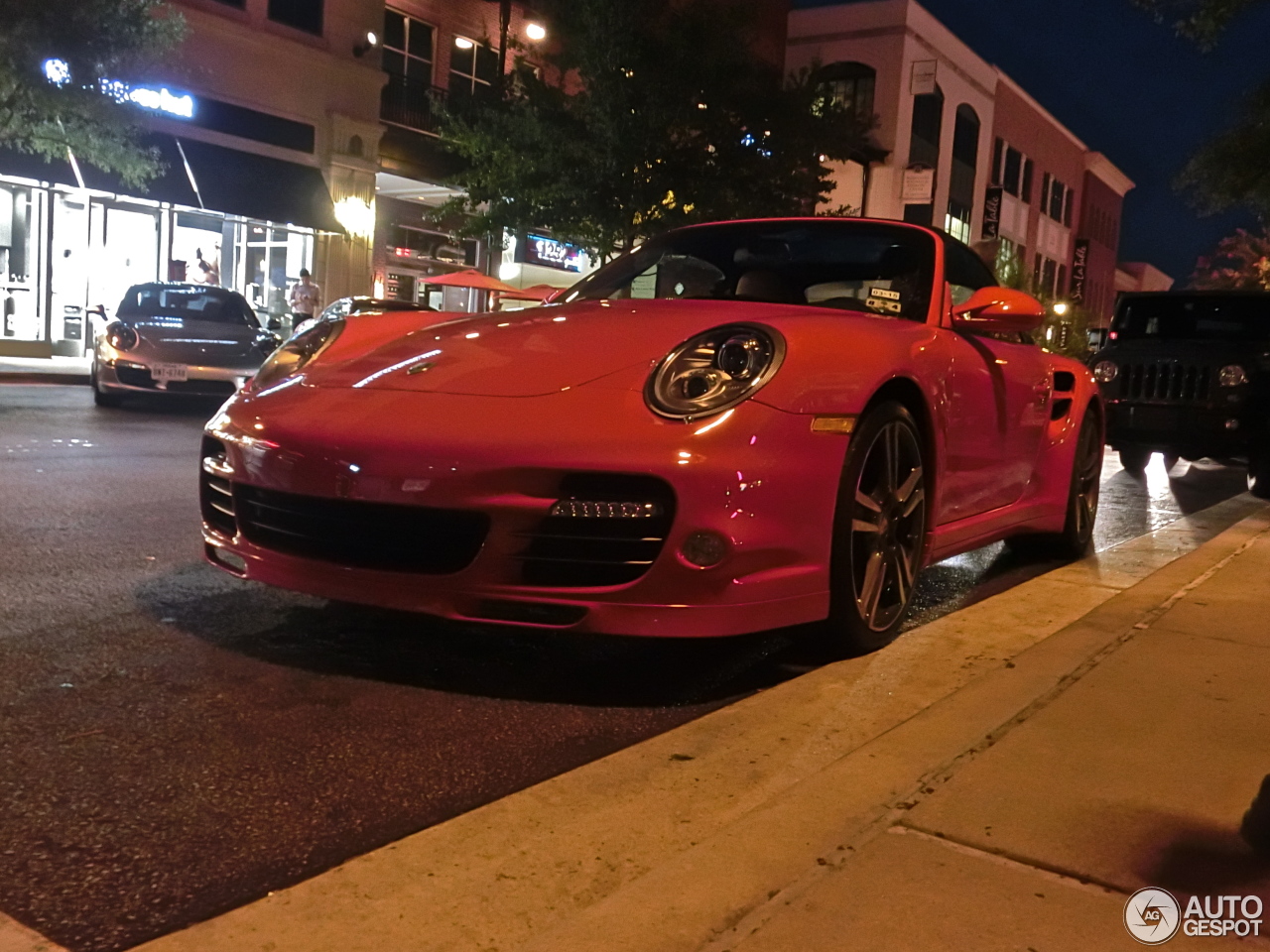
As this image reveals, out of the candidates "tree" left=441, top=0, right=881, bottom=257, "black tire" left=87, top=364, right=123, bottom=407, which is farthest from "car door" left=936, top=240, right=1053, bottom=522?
"tree" left=441, top=0, right=881, bottom=257

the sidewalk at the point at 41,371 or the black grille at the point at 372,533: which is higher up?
the black grille at the point at 372,533

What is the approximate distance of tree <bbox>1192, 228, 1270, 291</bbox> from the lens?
47312 millimetres

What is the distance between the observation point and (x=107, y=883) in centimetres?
205

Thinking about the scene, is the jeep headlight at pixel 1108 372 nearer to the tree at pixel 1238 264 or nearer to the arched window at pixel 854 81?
the arched window at pixel 854 81

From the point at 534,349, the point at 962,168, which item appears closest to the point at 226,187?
the point at 534,349

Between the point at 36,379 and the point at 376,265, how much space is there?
9.68m

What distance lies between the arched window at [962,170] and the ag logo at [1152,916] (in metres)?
37.9

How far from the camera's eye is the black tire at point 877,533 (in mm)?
3363

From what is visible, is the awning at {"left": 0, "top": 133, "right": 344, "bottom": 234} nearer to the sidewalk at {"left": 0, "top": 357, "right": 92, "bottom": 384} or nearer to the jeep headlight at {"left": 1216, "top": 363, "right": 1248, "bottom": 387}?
the sidewalk at {"left": 0, "top": 357, "right": 92, "bottom": 384}

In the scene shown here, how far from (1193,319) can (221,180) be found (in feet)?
50.1

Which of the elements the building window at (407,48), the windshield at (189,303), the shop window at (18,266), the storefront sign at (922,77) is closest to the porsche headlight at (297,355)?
the windshield at (189,303)

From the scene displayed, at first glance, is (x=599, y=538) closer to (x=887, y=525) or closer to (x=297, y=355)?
(x=887, y=525)

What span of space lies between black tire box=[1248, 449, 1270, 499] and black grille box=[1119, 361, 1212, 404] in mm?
596

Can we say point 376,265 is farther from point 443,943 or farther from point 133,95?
point 443,943
